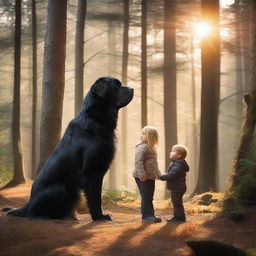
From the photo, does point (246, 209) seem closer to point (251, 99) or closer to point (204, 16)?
point (251, 99)

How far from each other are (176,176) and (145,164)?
0.56m

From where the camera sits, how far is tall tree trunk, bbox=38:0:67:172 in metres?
11.4

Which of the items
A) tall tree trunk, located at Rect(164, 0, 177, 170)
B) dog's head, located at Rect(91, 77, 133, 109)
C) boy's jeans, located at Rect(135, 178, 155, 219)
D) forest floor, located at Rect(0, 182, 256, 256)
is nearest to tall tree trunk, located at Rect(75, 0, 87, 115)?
tall tree trunk, located at Rect(164, 0, 177, 170)

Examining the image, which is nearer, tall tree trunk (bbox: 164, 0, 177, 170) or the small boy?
the small boy

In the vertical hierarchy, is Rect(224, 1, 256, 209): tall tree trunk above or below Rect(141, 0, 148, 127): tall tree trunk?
Answer: below

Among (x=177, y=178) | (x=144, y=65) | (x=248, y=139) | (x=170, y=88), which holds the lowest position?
(x=177, y=178)

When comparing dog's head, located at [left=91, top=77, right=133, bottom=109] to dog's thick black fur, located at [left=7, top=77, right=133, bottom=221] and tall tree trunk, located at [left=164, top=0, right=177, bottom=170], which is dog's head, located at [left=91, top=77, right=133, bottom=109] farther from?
tall tree trunk, located at [left=164, top=0, right=177, bottom=170]

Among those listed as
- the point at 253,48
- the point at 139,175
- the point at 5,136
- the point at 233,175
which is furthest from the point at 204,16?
the point at 5,136

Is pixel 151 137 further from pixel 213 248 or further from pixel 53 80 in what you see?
pixel 53 80

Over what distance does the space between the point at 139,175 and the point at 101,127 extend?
102 centimetres

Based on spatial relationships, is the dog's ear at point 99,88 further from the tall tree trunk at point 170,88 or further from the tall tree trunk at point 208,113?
the tall tree trunk at point 170,88

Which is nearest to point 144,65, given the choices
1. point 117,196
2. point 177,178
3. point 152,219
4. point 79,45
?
point 79,45

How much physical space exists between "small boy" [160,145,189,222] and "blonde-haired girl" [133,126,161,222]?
23cm

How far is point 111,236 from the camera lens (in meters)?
6.04
